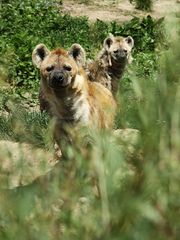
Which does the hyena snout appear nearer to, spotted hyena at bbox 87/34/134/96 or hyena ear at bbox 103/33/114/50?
spotted hyena at bbox 87/34/134/96

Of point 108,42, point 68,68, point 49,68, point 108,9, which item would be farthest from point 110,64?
point 108,9

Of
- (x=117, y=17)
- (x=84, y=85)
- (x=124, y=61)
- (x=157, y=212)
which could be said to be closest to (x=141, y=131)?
(x=157, y=212)

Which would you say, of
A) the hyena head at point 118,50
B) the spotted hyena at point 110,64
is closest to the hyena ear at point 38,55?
the spotted hyena at point 110,64

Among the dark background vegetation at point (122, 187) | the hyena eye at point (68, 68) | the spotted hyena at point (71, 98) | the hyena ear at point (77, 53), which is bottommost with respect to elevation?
the spotted hyena at point (71, 98)

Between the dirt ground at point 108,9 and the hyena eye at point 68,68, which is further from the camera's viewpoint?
the dirt ground at point 108,9

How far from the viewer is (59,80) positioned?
5.94 m

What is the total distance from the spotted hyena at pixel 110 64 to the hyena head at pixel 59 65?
6.03 feet

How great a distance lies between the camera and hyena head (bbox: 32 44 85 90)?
19.5ft

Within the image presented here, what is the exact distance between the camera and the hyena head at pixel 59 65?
5.96 meters

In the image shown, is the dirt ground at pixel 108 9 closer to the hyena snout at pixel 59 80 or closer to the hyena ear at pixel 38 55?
the hyena ear at pixel 38 55

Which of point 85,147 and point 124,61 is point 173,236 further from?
point 124,61

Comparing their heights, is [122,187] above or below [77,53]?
above

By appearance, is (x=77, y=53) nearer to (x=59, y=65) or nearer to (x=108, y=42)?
(x=59, y=65)

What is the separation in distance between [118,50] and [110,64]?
36 centimetres
